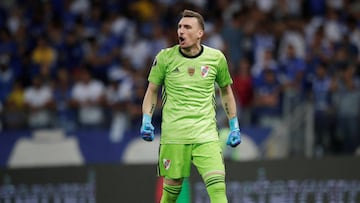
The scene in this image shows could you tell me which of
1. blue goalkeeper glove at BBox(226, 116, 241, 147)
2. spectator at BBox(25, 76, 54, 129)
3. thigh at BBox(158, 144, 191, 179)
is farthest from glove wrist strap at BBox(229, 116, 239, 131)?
spectator at BBox(25, 76, 54, 129)

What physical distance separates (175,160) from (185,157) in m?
0.12

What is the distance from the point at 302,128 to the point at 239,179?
4.28ft

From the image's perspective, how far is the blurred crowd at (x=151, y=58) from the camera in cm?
1620

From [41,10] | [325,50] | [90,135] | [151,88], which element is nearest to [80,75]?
[90,135]

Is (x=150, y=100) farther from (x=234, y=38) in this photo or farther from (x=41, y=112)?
(x=234, y=38)

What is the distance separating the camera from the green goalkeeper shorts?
10703 mm

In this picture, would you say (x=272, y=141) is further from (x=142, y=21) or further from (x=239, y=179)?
(x=142, y=21)

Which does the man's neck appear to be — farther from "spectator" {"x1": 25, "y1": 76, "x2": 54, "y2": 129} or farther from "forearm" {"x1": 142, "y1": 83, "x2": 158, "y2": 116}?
"spectator" {"x1": 25, "y1": 76, "x2": 54, "y2": 129}

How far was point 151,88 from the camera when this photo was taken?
10.9 metres

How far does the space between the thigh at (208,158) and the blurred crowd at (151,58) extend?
16.9 feet

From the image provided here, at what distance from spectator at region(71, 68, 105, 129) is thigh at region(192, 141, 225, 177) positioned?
5.58 m

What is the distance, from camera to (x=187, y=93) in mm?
10867

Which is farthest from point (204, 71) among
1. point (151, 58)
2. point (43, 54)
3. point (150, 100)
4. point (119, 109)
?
point (43, 54)

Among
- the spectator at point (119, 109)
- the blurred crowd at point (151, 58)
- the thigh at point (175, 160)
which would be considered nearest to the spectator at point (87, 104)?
the blurred crowd at point (151, 58)
